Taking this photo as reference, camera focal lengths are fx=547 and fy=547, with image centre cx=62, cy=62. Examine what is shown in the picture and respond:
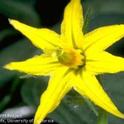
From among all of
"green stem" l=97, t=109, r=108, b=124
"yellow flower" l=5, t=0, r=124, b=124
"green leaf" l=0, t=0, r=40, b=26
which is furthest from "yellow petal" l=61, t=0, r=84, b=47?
"green leaf" l=0, t=0, r=40, b=26

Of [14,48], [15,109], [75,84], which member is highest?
[75,84]

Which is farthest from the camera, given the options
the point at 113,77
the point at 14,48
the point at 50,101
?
the point at 14,48

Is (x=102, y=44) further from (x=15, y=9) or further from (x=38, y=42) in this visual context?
(x=15, y=9)

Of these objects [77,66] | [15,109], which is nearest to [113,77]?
[77,66]

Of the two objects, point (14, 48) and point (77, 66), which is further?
point (14, 48)

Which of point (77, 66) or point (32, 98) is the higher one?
point (77, 66)

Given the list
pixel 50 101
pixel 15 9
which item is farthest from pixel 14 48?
pixel 50 101

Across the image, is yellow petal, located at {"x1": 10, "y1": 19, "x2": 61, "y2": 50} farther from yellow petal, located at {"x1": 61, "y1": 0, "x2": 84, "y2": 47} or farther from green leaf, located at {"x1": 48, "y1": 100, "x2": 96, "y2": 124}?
green leaf, located at {"x1": 48, "y1": 100, "x2": 96, "y2": 124}

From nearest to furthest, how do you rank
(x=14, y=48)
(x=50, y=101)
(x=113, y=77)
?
1. (x=50, y=101)
2. (x=113, y=77)
3. (x=14, y=48)

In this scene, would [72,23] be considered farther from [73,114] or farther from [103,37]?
[73,114]
